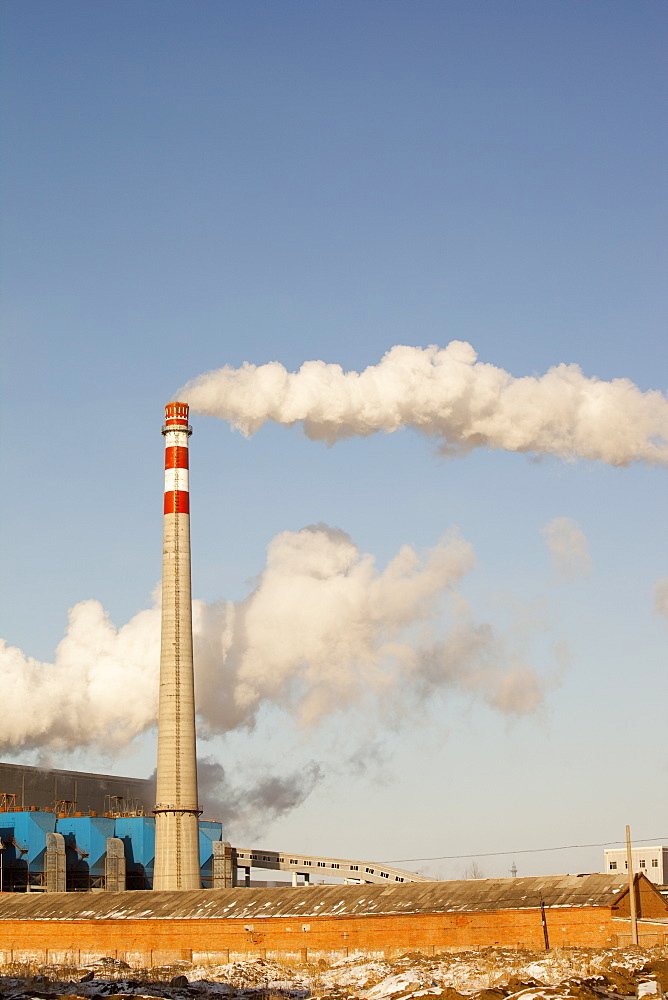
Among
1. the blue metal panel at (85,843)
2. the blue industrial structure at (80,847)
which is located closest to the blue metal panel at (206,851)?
the blue industrial structure at (80,847)

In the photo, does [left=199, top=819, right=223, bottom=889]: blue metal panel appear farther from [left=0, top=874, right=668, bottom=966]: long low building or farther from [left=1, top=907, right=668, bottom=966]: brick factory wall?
[left=1, top=907, right=668, bottom=966]: brick factory wall

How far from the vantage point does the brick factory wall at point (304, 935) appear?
35.0 metres

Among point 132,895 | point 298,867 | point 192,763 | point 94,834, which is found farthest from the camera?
point 298,867

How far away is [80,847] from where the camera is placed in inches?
2290

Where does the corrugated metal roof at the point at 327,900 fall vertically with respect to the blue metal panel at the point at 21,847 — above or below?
below

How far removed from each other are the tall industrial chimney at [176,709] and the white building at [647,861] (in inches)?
1782

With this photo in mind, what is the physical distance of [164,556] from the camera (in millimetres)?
54625

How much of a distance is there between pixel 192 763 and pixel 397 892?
15.1m

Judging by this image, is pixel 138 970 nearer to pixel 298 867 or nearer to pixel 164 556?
pixel 164 556

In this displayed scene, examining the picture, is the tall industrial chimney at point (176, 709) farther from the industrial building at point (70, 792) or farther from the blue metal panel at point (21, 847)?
the industrial building at point (70, 792)

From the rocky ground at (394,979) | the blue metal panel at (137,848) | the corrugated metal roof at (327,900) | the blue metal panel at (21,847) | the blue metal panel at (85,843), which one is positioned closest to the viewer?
the rocky ground at (394,979)

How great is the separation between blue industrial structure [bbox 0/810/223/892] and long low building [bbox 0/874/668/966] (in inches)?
369

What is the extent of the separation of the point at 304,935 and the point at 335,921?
3.70ft

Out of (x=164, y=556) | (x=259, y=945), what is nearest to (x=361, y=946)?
(x=259, y=945)
